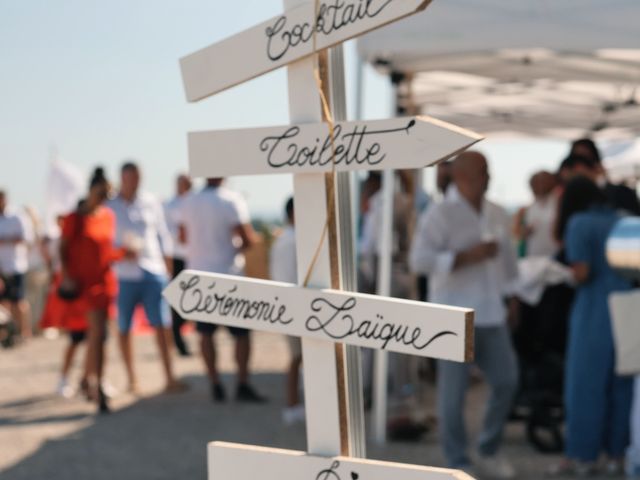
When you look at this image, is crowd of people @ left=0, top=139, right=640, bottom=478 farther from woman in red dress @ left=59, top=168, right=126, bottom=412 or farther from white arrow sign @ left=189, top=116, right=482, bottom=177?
white arrow sign @ left=189, top=116, right=482, bottom=177

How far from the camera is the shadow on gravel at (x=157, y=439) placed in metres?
5.56

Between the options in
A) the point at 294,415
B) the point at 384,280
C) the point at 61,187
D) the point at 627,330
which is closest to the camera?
the point at 627,330

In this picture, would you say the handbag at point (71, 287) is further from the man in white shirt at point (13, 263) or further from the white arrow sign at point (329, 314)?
the white arrow sign at point (329, 314)

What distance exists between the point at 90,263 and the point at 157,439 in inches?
61.2

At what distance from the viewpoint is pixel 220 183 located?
24.6 ft

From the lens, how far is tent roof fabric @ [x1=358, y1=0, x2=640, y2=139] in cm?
512

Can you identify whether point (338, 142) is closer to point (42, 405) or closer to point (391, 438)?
point (391, 438)

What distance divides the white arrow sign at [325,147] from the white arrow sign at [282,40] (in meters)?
0.11

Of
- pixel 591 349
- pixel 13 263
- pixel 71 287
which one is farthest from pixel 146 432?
pixel 13 263

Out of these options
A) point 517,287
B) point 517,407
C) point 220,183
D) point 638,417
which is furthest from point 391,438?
point 220,183

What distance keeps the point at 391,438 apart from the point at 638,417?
1664 millimetres

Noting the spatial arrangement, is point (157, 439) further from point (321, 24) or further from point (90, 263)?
point (321, 24)

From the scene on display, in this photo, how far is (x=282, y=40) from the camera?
6.93 feet

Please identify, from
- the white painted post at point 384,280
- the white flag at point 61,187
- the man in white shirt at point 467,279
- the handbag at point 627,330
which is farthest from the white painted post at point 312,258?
the white flag at point 61,187
